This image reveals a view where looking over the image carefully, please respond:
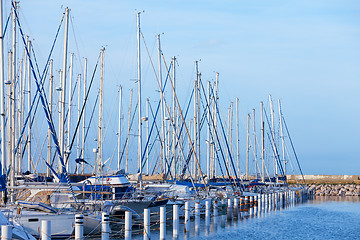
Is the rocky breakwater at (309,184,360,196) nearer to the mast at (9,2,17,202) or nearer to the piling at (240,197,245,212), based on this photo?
the piling at (240,197,245,212)

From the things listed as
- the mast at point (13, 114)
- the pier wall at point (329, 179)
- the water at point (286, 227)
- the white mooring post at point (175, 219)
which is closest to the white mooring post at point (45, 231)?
the white mooring post at point (175, 219)

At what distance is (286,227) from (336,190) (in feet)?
151

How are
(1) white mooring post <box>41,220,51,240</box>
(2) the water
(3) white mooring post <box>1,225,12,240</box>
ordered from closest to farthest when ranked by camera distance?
1. (3) white mooring post <box>1,225,12,240</box>
2. (1) white mooring post <box>41,220,51,240</box>
3. (2) the water

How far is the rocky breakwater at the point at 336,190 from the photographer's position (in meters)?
78.2

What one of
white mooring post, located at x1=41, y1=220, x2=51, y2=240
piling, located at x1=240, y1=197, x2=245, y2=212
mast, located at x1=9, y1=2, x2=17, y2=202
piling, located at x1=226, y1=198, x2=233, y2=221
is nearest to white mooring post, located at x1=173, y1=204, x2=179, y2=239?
mast, located at x1=9, y1=2, x2=17, y2=202

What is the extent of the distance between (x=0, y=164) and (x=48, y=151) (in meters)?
18.7

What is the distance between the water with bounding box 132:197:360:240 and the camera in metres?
31.6

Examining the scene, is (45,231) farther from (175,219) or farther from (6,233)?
(175,219)

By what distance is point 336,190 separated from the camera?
3132 inches

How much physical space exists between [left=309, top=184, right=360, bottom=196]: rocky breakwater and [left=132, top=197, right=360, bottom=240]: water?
31.9m

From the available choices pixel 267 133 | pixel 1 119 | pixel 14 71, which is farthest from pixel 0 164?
pixel 267 133

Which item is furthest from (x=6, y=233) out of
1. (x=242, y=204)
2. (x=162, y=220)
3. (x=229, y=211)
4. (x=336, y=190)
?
(x=336, y=190)

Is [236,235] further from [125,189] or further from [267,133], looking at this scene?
[267,133]

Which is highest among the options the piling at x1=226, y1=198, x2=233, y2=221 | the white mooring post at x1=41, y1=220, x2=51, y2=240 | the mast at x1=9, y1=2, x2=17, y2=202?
the mast at x1=9, y1=2, x2=17, y2=202
